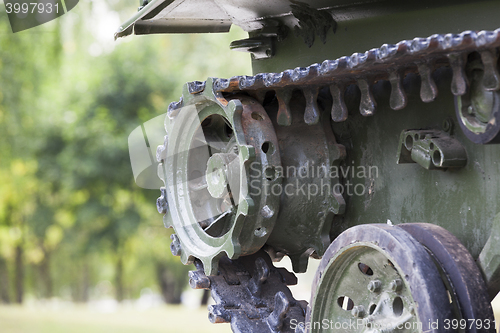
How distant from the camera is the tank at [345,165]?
2.47 meters

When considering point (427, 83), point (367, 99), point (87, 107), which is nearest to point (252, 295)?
point (367, 99)

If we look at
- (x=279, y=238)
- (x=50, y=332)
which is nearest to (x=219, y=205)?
(x=279, y=238)

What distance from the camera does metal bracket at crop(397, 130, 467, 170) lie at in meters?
2.72

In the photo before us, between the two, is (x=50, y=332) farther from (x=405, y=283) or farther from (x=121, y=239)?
(x=405, y=283)

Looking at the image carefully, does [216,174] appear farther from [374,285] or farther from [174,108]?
[374,285]

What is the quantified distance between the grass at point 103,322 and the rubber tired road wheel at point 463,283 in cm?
702

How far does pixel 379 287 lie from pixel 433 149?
0.64 m

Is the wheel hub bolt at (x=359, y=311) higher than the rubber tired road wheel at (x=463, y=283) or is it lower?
lower

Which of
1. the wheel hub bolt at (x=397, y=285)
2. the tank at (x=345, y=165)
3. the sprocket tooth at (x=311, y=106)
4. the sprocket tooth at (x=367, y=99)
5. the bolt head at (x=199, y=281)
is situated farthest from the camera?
the bolt head at (x=199, y=281)

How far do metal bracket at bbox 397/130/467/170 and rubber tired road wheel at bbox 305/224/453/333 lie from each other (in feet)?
1.18

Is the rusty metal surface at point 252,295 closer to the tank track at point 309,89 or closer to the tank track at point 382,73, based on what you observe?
the tank track at point 309,89

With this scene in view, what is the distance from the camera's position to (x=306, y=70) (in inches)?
109

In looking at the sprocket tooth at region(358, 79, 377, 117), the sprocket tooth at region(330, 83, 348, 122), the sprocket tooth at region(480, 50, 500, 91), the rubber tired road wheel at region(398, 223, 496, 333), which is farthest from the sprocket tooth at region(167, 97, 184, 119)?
the sprocket tooth at region(480, 50, 500, 91)

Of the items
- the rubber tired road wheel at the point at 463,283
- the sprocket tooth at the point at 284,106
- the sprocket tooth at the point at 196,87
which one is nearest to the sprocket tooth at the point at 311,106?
the sprocket tooth at the point at 284,106
